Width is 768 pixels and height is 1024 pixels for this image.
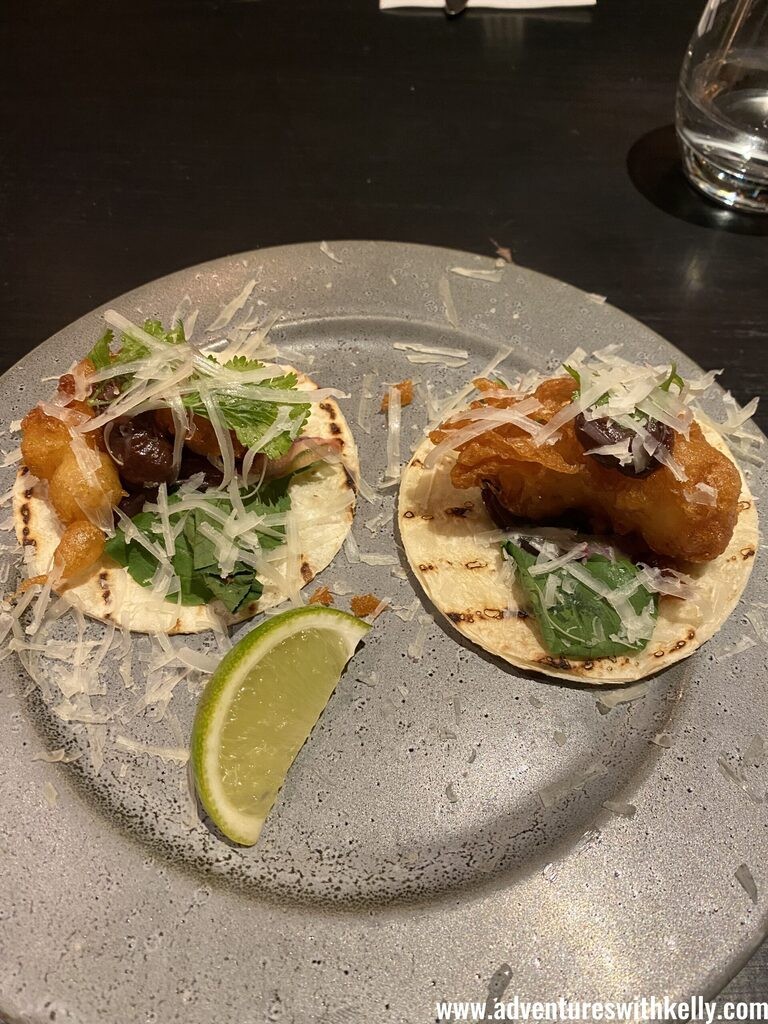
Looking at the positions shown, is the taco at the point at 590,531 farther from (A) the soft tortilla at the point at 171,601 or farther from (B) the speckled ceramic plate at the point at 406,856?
(A) the soft tortilla at the point at 171,601

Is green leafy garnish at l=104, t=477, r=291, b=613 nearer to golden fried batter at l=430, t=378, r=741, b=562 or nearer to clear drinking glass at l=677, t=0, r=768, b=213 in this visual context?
golden fried batter at l=430, t=378, r=741, b=562

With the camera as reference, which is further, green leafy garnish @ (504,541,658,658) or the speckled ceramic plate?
green leafy garnish @ (504,541,658,658)

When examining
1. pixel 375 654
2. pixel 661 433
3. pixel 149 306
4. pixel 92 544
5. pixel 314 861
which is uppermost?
pixel 661 433

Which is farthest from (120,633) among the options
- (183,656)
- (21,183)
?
(21,183)

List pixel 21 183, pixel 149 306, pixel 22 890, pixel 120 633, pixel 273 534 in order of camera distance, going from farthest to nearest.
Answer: pixel 21 183, pixel 149 306, pixel 273 534, pixel 120 633, pixel 22 890

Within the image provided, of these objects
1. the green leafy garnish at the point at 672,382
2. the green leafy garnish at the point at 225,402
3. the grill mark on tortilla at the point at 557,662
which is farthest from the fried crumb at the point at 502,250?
the grill mark on tortilla at the point at 557,662

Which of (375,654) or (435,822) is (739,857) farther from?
(375,654)

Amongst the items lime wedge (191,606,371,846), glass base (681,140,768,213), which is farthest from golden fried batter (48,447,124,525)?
glass base (681,140,768,213)
